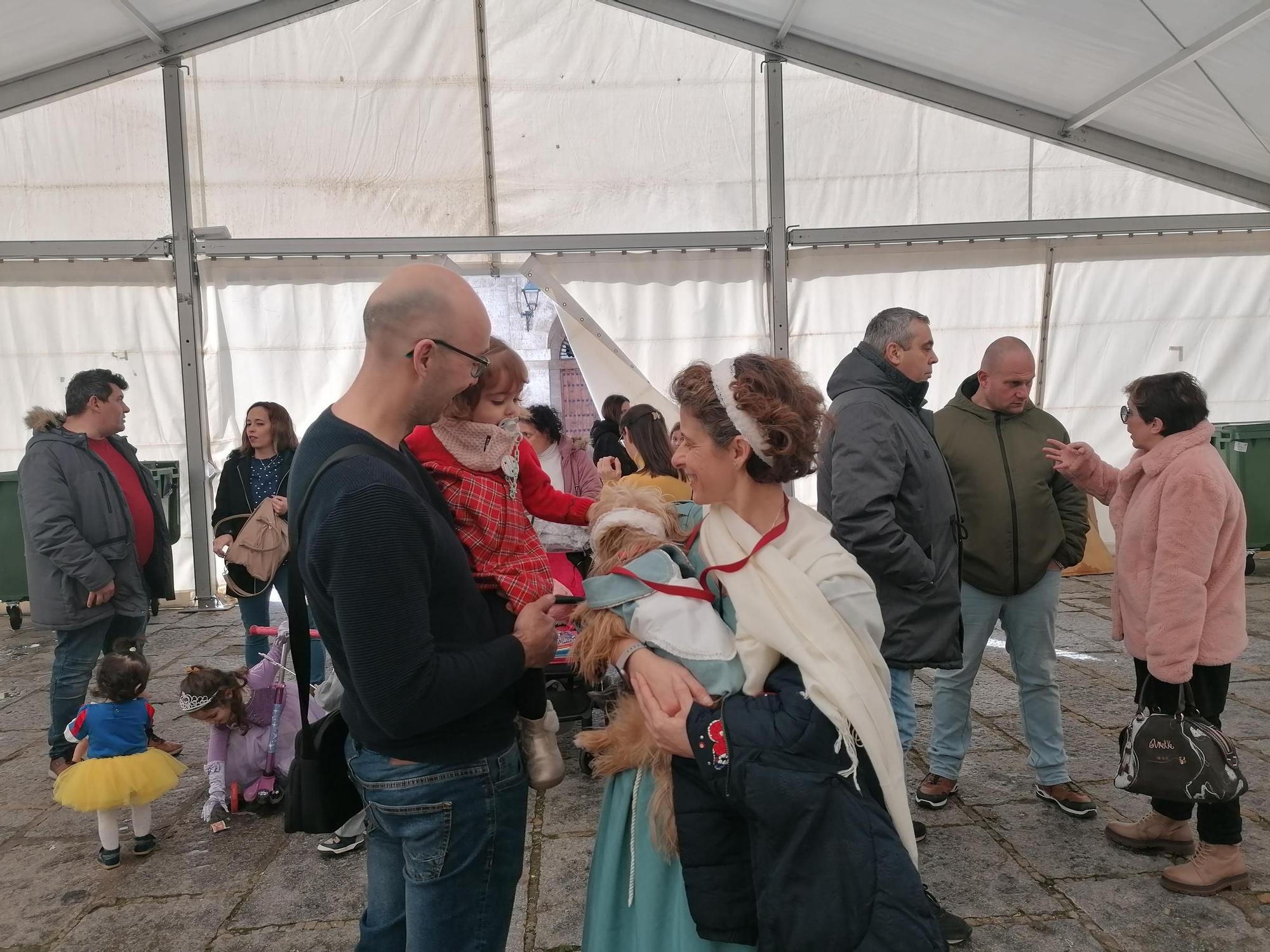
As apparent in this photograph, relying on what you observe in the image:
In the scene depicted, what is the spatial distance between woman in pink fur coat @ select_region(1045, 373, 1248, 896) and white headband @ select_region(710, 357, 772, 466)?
193cm

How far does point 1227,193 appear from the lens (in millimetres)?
8070

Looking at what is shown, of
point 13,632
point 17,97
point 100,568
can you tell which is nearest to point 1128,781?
point 100,568

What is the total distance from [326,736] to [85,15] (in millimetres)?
7457

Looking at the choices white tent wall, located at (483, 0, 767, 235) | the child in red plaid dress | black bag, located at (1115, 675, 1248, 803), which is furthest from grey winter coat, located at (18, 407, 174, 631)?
white tent wall, located at (483, 0, 767, 235)

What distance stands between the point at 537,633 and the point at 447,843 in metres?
0.40

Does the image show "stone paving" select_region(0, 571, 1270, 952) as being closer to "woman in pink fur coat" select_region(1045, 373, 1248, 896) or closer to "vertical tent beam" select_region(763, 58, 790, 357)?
"woman in pink fur coat" select_region(1045, 373, 1248, 896)

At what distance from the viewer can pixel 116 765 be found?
3.37m

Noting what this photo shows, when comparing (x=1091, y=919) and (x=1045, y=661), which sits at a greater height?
(x=1045, y=661)

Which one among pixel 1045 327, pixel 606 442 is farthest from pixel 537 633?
pixel 1045 327

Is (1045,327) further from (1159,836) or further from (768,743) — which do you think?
(768,743)

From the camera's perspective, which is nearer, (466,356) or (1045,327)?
(466,356)

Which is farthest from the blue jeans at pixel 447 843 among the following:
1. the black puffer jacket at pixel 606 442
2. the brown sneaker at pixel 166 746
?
the black puffer jacket at pixel 606 442

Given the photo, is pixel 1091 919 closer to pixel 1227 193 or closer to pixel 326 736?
pixel 326 736

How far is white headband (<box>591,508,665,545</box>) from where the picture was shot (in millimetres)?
1719
